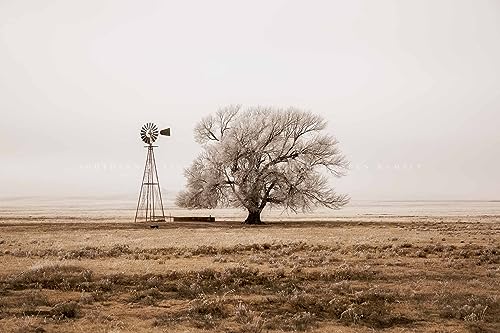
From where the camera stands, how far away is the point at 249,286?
2059cm

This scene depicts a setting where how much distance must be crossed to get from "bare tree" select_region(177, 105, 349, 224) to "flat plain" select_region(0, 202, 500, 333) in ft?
73.4

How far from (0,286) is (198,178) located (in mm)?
38811

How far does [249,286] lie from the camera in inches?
811

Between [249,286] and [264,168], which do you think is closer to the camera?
[249,286]

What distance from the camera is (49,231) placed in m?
43.0

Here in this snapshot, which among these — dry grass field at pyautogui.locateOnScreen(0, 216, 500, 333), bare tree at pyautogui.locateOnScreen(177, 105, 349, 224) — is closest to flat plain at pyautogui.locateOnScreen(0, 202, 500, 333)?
dry grass field at pyautogui.locateOnScreen(0, 216, 500, 333)

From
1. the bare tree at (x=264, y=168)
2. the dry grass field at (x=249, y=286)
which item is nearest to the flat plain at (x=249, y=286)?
the dry grass field at (x=249, y=286)

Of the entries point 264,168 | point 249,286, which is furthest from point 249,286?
point 264,168

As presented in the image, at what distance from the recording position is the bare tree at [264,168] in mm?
56219

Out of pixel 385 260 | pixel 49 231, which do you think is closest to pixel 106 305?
pixel 385 260

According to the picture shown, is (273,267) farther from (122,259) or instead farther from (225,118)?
(225,118)

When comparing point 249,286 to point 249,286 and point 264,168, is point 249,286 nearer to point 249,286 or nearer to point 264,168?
point 249,286

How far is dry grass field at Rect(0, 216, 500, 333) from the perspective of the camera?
1594 cm

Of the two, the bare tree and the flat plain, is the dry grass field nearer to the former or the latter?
the flat plain
